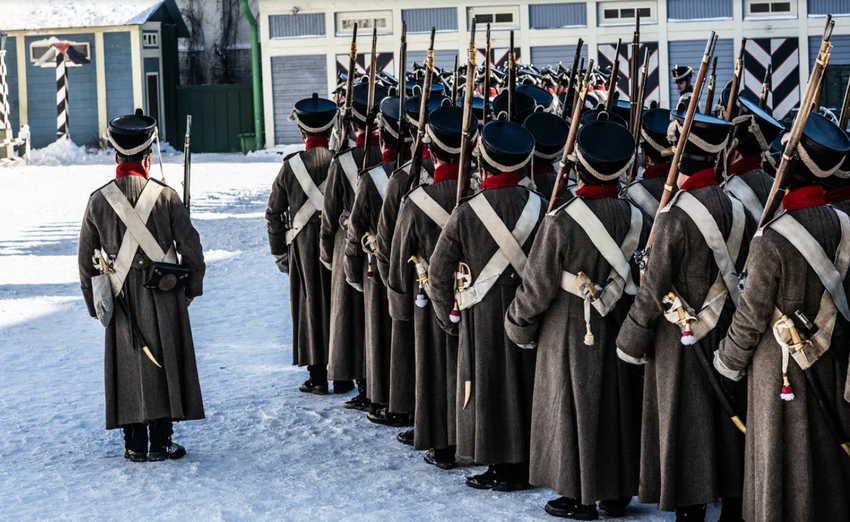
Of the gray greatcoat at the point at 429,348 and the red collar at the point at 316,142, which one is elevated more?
the red collar at the point at 316,142

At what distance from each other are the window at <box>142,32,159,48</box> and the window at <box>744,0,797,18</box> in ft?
45.0

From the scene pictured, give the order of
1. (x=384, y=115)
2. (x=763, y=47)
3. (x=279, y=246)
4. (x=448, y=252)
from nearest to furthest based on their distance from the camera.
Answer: (x=448, y=252)
(x=384, y=115)
(x=279, y=246)
(x=763, y=47)

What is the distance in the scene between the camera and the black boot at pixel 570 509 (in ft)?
16.7

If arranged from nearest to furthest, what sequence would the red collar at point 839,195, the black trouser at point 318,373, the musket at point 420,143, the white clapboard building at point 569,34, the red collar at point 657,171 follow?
the red collar at point 839,195 → the red collar at point 657,171 → the musket at point 420,143 → the black trouser at point 318,373 → the white clapboard building at point 569,34

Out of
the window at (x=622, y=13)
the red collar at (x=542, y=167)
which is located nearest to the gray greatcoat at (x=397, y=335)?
the red collar at (x=542, y=167)

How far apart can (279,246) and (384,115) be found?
1.39m

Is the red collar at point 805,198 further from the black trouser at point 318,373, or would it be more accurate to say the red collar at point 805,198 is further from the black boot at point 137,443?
the black trouser at point 318,373

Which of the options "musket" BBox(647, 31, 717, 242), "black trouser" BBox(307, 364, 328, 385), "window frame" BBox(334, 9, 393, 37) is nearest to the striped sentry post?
"window frame" BBox(334, 9, 393, 37)

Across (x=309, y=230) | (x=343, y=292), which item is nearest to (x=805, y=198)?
(x=343, y=292)

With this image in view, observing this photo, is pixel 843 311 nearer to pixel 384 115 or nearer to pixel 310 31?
pixel 384 115

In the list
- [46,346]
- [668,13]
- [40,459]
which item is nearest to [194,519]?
[40,459]

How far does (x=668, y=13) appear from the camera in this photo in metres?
25.8

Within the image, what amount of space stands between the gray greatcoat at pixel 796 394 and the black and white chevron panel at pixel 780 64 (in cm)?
2182

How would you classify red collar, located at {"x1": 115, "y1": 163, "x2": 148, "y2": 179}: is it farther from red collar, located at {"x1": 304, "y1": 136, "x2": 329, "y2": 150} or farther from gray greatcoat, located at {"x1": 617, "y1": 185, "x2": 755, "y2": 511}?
gray greatcoat, located at {"x1": 617, "y1": 185, "x2": 755, "y2": 511}
